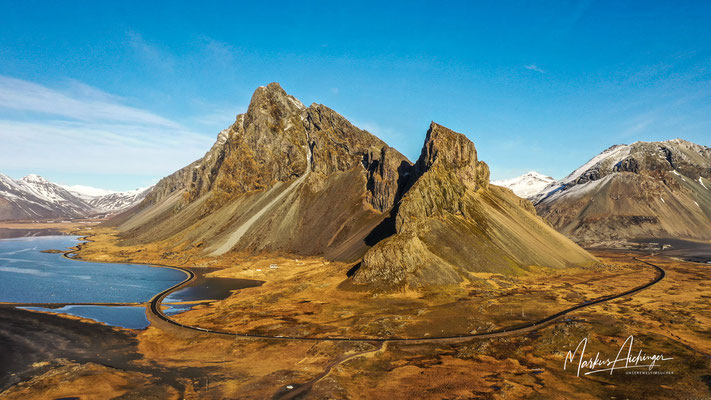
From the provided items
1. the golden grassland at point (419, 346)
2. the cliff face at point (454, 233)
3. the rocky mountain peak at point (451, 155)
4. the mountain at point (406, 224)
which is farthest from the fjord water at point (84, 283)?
the rocky mountain peak at point (451, 155)

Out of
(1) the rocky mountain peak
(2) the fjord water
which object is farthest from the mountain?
(2) the fjord water

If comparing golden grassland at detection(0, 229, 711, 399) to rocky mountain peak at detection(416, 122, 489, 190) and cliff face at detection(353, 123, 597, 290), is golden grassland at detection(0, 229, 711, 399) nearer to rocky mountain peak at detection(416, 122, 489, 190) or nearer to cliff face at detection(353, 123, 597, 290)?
cliff face at detection(353, 123, 597, 290)

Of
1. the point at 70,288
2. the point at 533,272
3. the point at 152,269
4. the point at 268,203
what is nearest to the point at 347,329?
the point at 533,272

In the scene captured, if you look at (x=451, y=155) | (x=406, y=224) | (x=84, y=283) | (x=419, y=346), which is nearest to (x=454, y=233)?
(x=406, y=224)

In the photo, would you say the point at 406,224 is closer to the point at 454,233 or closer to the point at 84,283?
the point at 454,233

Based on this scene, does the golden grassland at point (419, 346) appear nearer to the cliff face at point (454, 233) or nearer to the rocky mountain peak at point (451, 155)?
the cliff face at point (454, 233)

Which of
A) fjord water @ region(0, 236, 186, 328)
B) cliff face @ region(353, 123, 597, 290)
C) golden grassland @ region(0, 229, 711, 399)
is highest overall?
cliff face @ region(353, 123, 597, 290)
